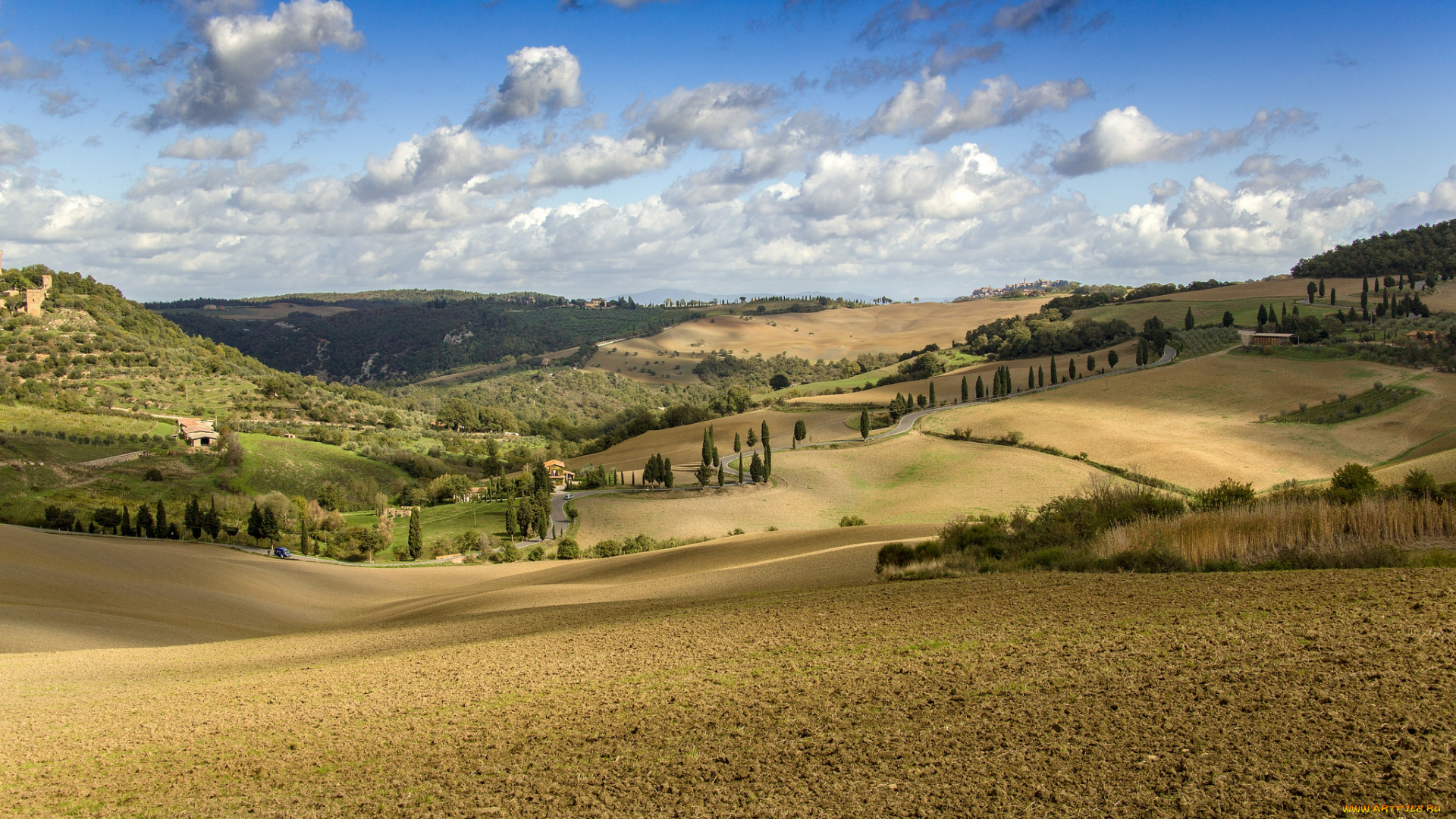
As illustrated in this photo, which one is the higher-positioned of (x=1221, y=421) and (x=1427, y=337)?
(x=1427, y=337)

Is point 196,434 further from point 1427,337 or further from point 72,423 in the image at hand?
point 1427,337

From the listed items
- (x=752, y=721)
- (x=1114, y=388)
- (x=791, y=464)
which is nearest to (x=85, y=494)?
(x=791, y=464)

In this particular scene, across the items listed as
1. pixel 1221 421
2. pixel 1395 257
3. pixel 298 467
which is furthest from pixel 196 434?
pixel 1395 257

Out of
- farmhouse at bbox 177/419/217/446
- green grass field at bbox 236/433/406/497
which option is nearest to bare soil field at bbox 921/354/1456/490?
green grass field at bbox 236/433/406/497

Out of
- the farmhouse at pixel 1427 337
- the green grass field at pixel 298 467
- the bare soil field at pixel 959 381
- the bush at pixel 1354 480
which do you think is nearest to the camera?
the bush at pixel 1354 480

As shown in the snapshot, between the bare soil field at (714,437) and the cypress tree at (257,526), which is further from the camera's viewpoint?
the bare soil field at (714,437)

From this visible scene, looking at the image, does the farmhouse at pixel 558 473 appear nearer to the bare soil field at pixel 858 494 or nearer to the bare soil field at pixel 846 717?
the bare soil field at pixel 858 494

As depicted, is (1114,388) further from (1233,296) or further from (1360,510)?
(1360,510)

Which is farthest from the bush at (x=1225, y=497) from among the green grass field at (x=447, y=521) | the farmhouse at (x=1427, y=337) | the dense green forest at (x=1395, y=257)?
the dense green forest at (x=1395, y=257)
